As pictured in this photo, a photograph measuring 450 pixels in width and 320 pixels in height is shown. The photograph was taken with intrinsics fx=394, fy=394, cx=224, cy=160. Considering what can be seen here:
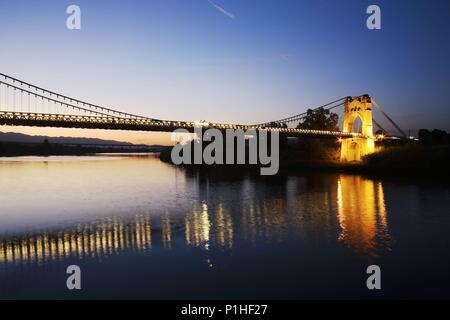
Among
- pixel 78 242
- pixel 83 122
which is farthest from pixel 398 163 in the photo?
Answer: pixel 78 242

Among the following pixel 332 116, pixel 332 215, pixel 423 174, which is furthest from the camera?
pixel 332 116

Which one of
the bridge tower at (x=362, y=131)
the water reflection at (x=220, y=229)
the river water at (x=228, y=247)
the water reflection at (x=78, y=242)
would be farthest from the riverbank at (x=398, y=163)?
the water reflection at (x=78, y=242)

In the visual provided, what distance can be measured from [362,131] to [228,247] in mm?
53174

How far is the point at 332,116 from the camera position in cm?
7038

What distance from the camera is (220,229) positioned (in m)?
18.4

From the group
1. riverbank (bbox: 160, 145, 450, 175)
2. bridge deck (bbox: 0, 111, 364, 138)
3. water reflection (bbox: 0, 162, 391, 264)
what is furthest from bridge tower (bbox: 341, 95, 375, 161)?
water reflection (bbox: 0, 162, 391, 264)

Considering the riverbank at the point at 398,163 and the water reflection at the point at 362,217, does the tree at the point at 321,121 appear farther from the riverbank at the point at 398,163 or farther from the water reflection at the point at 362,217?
the water reflection at the point at 362,217

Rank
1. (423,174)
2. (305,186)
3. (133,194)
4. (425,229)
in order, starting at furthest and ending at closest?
(423,174)
(305,186)
(133,194)
(425,229)

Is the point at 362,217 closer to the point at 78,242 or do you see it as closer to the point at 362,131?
the point at 78,242

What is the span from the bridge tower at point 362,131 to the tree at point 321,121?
10.9 ft
